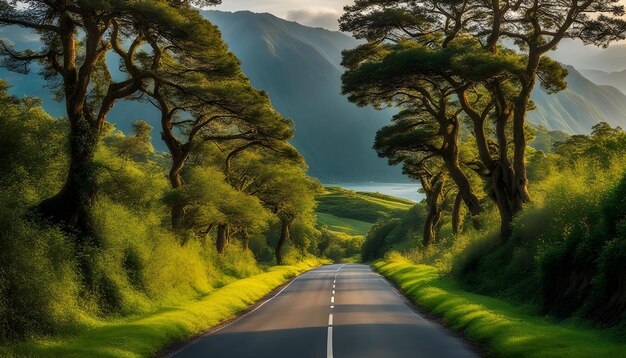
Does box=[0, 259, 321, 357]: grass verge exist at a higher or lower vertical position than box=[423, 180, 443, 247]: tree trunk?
lower

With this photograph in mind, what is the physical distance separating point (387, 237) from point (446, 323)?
3650 inches

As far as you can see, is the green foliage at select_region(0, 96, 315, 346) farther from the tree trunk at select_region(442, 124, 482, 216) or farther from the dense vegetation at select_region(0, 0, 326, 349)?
the tree trunk at select_region(442, 124, 482, 216)

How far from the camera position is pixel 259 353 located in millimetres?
15086

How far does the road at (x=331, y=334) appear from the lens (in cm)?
1517

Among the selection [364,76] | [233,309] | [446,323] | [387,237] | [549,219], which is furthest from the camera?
[387,237]

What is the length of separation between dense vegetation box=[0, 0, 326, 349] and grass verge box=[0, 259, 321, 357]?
1.36 ft

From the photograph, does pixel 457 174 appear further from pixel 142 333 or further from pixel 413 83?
pixel 142 333

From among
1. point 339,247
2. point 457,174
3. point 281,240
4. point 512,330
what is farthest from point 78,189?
point 339,247

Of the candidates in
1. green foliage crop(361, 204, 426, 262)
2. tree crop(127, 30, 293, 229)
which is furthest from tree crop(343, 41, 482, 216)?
green foliage crop(361, 204, 426, 262)

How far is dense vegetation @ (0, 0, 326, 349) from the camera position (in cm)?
1669

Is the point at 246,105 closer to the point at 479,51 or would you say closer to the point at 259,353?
the point at 479,51

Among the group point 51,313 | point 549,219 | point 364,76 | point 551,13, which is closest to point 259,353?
point 51,313

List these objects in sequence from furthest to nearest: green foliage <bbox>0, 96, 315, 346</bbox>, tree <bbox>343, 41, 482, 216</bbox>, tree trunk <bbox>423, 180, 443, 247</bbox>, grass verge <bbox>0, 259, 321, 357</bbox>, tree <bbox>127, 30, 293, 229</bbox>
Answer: tree trunk <bbox>423, 180, 443, 247</bbox> → tree <bbox>343, 41, 482, 216</bbox> → tree <bbox>127, 30, 293, 229</bbox> → green foliage <bbox>0, 96, 315, 346</bbox> → grass verge <bbox>0, 259, 321, 357</bbox>

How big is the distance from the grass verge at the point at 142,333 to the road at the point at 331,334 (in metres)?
0.88
